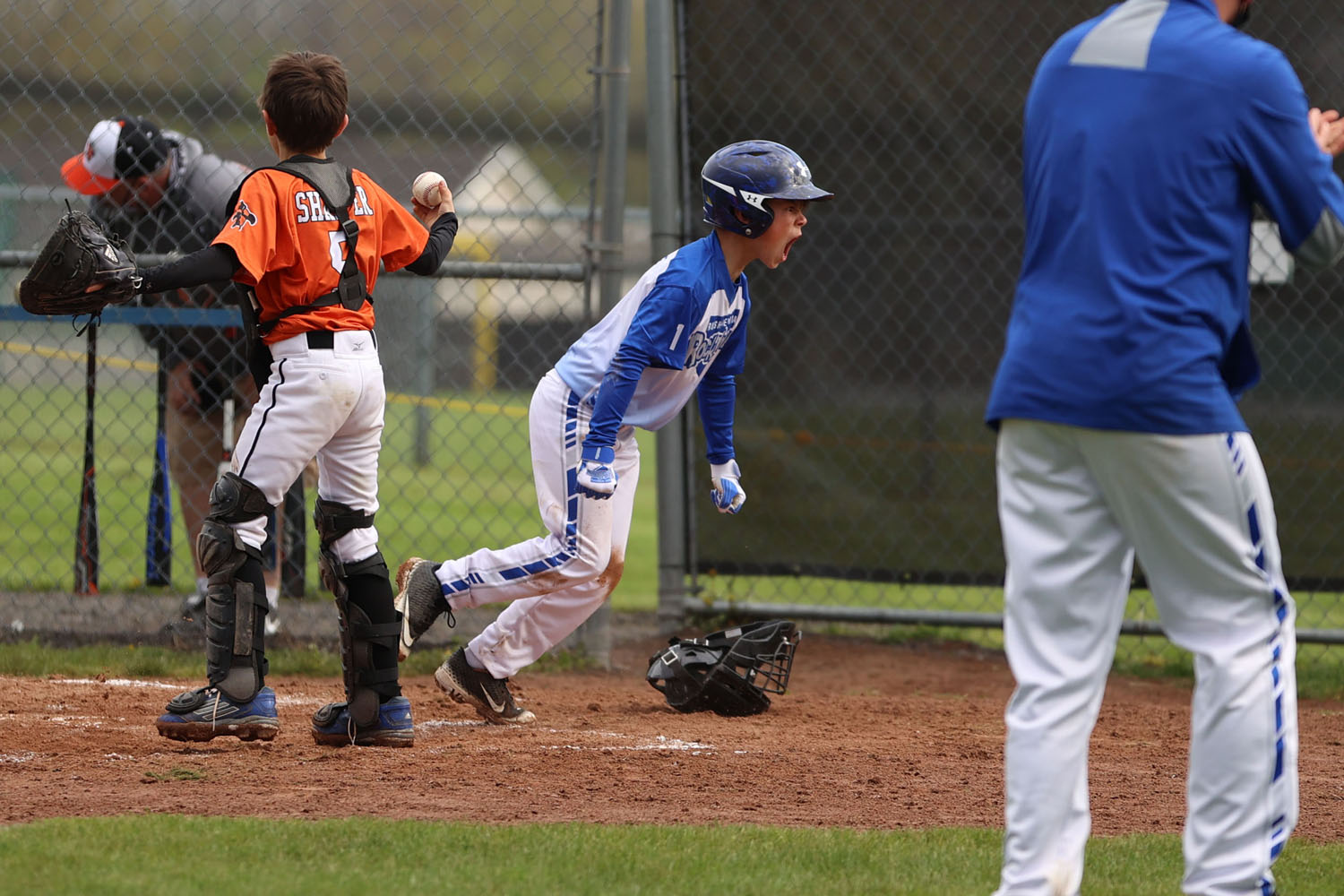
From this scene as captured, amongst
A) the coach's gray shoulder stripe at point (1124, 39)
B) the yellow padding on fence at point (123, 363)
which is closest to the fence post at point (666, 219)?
the yellow padding on fence at point (123, 363)

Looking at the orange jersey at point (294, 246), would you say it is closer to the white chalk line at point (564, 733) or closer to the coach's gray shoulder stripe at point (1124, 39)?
the white chalk line at point (564, 733)

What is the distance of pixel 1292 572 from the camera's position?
6691mm

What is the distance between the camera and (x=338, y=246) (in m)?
4.28

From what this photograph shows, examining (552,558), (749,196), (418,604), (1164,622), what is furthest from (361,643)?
(1164,622)

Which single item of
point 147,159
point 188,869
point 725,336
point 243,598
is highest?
point 147,159

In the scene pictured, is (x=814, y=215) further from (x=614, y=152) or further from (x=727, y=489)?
(x=727, y=489)

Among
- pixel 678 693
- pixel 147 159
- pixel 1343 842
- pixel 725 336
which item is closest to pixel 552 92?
pixel 147 159

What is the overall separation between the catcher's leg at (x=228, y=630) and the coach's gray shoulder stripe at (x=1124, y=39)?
2.65 m

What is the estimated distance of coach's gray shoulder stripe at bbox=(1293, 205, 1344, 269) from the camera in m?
2.61

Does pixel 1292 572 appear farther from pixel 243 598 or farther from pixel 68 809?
pixel 68 809

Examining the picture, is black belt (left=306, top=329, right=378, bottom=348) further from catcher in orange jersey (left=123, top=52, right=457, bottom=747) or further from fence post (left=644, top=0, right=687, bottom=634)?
fence post (left=644, top=0, right=687, bottom=634)

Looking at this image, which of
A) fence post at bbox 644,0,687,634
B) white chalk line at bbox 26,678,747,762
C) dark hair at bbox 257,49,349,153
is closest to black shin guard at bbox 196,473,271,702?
white chalk line at bbox 26,678,747,762

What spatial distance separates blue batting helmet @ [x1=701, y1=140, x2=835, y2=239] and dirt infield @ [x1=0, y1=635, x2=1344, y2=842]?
5.70ft

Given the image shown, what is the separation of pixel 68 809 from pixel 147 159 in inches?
146
